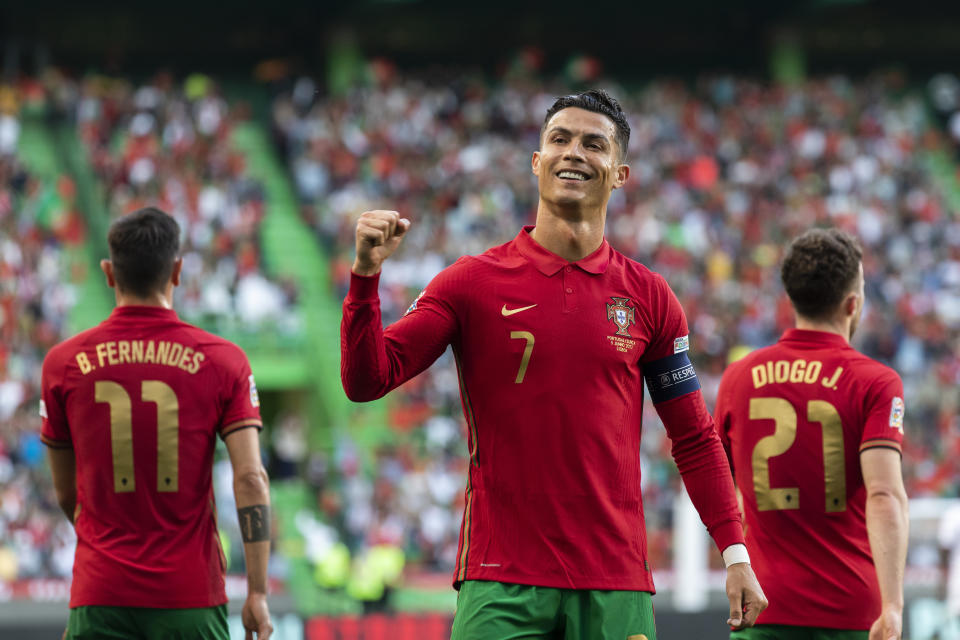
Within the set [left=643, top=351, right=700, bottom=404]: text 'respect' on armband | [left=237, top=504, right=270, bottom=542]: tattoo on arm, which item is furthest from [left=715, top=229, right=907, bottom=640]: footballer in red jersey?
[left=237, top=504, right=270, bottom=542]: tattoo on arm

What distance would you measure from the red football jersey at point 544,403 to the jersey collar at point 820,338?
116 cm

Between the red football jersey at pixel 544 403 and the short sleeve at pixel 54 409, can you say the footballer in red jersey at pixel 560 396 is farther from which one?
the short sleeve at pixel 54 409

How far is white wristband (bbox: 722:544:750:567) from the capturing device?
4.08 m

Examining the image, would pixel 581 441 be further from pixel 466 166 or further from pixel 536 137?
pixel 536 137

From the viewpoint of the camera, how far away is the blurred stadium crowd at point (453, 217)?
59.0 ft

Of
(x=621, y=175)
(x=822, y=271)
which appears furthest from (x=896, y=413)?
(x=621, y=175)

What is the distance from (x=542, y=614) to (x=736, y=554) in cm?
66

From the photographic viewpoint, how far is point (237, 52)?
27156mm

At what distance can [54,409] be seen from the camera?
4.77m

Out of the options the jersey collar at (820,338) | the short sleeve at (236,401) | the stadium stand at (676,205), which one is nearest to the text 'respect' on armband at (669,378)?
the jersey collar at (820,338)

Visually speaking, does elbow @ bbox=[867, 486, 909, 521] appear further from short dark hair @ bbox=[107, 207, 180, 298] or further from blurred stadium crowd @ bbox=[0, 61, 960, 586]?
blurred stadium crowd @ bbox=[0, 61, 960, 586]

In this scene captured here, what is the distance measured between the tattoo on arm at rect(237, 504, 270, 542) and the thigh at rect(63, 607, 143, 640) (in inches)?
18.4

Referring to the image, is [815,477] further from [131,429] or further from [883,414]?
[131,429]

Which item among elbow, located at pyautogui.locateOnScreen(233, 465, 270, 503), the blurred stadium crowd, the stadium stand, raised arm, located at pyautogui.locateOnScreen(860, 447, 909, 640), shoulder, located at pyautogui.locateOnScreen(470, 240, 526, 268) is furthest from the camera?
the stadium stand
